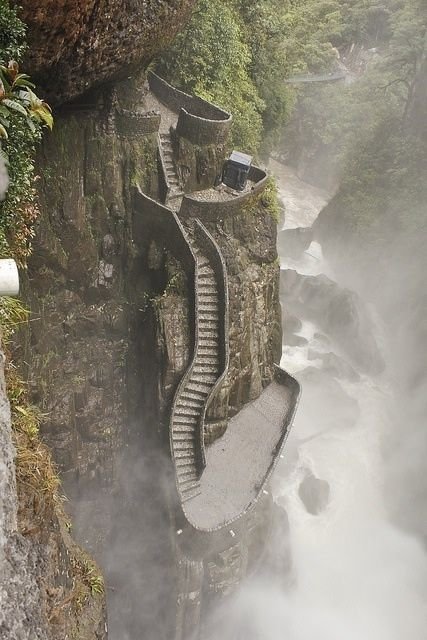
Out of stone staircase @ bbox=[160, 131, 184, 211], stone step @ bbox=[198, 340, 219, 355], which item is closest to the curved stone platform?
stone step @ bbox=[198, 340, 219, 355]

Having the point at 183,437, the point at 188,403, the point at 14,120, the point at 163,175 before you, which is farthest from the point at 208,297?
the point at 14,120

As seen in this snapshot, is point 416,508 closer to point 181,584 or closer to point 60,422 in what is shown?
point 181,584

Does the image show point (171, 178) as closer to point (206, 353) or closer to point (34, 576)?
point (206, 353)

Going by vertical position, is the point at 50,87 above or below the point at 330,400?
above

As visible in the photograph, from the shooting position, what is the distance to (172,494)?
49.6 ft

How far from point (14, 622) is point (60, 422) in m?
11.7

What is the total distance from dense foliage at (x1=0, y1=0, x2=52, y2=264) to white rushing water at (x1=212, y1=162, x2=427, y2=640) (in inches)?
667

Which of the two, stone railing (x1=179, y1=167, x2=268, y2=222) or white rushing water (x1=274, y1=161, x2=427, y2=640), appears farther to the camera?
white rushing water (x1=274, y1=161, x2=427, y2=640)

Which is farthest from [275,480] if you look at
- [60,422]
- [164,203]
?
[164,203]

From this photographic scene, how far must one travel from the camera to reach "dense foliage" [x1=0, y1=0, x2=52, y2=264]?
7.31m

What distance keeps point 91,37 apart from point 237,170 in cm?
755

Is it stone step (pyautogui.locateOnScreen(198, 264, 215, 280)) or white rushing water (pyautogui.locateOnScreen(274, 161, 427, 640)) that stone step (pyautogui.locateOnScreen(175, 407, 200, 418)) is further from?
white rushing water (pyautogui.locateOnScreen(274, 161, 427, 640))

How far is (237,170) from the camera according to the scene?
16766 mm

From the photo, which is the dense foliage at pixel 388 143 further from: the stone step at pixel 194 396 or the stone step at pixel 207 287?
the stone step at pixel 194 396
